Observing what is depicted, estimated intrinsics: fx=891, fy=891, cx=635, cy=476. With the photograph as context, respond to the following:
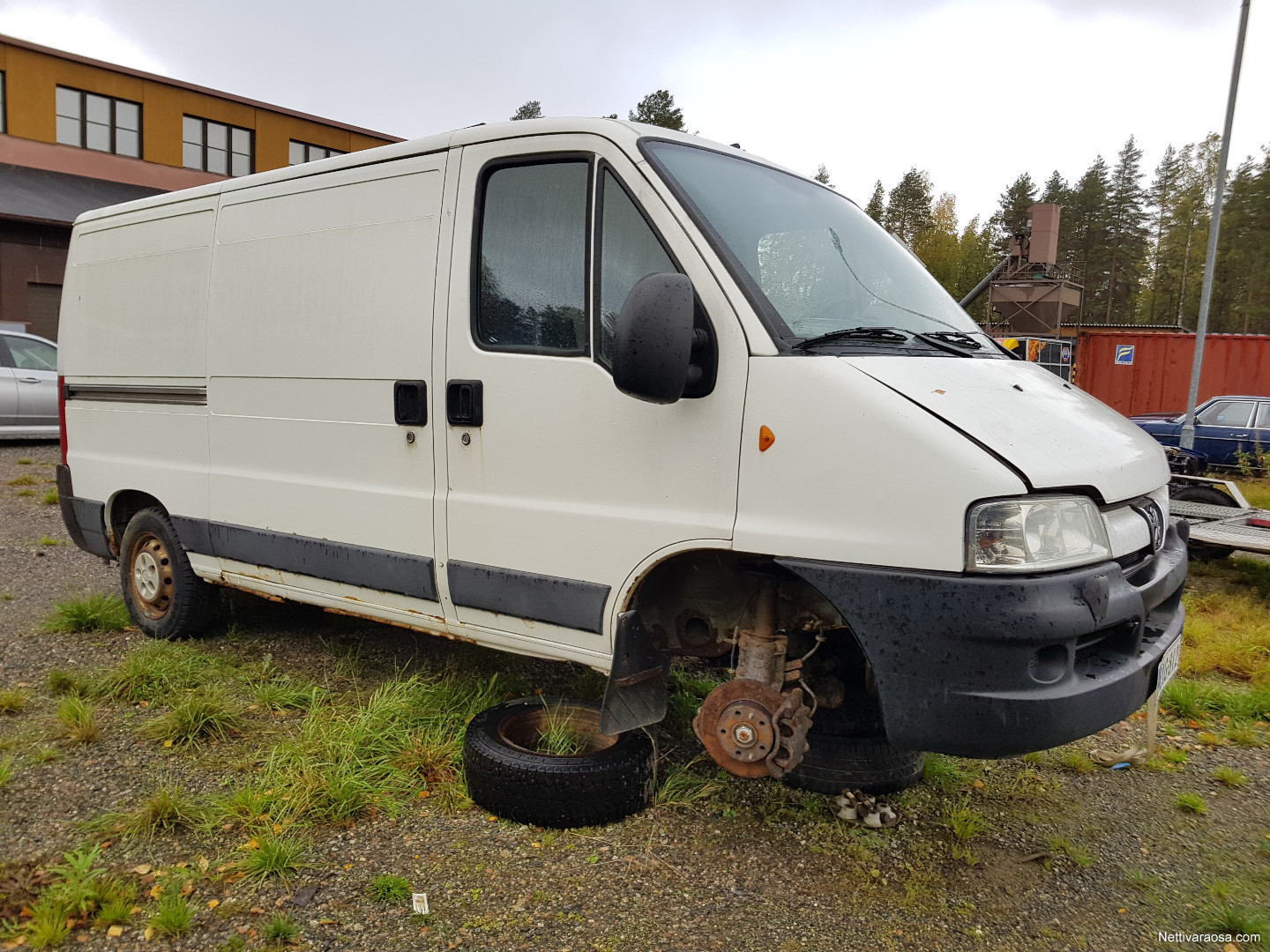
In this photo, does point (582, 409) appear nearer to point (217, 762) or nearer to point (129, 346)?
point (217, 762)

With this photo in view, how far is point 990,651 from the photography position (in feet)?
7.99

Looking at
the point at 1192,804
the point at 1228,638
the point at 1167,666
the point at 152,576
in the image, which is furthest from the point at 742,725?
the point at 1228,638

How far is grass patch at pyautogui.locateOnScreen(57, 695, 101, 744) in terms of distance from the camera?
146 inches

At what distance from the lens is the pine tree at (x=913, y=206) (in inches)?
2442

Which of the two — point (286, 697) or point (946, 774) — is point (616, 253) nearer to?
point (946, 774)

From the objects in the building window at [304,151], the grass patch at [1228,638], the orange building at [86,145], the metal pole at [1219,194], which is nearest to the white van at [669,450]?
the grass patch at [1228,638]

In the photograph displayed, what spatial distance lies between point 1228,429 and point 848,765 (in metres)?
13.1

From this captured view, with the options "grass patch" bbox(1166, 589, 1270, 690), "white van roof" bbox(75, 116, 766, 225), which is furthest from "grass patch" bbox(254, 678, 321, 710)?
"grass patch" bbox(1166, 589, 1270, 690)

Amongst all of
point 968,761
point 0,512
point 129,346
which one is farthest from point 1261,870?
point 0,512

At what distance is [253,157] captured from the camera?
30.3 m

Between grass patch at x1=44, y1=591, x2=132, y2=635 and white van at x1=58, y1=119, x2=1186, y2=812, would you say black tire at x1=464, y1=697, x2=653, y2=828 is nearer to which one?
white van at x1=58, y1=119, x2=1186, y2=812

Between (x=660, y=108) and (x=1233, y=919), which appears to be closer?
(x=1233, y=919)

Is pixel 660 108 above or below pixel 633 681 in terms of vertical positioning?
→ above

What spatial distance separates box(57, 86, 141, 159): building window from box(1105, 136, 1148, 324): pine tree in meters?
54.6
